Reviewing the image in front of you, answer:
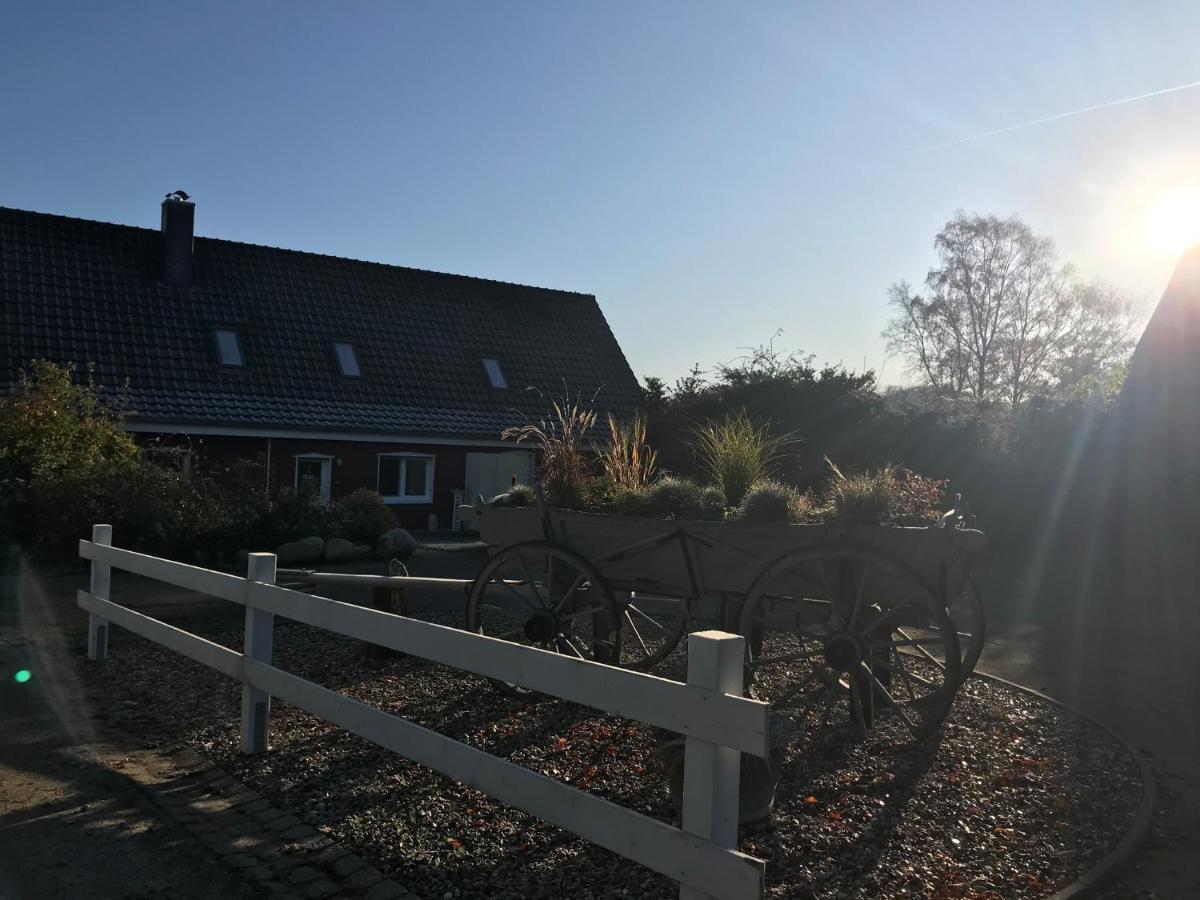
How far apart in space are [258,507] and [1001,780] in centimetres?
1215

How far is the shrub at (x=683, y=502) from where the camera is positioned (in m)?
5.93

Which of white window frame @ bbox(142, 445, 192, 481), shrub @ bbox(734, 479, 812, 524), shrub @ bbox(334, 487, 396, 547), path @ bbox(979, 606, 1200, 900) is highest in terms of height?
shrub @ bbox(734, 479, 812, 524)

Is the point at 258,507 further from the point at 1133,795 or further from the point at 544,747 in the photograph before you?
the point at 1133,795

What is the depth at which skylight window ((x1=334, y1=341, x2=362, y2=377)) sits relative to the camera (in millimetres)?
21875

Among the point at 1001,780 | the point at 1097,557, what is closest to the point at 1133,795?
the point at 1001,780

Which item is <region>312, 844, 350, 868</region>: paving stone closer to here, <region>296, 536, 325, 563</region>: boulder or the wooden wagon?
the wooden wagon

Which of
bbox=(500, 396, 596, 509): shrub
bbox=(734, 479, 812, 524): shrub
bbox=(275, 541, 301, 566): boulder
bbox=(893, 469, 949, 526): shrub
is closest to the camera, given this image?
bbox=(893, 469, 949, 526): shrub

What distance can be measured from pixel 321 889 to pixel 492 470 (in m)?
18.9

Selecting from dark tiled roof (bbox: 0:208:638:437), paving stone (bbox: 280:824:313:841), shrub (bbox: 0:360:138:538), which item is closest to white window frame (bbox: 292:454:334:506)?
dark tiled roof (bbox: 0:208:638:437)

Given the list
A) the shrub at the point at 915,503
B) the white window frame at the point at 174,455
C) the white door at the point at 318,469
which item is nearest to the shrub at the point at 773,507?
the shrub at the point at 915,503

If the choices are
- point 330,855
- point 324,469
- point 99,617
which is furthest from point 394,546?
point 330,855

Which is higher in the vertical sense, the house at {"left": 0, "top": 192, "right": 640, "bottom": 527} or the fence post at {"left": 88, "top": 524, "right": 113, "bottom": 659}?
the house at {"left": 0, "top": 192, "right": 640, "bottom": 527}

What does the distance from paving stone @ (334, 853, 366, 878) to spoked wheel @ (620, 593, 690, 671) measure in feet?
7.88

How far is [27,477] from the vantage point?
14.3 metres
